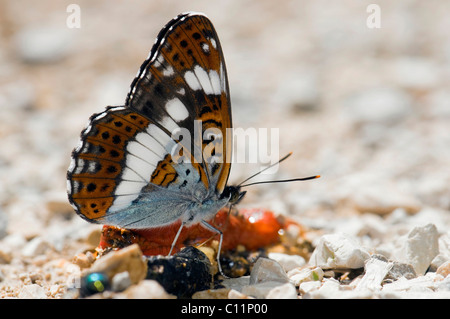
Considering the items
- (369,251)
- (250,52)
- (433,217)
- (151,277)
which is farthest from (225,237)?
(250,52)

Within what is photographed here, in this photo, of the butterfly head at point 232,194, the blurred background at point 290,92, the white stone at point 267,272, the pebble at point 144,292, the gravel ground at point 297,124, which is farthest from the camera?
the blurred background at point 290,92

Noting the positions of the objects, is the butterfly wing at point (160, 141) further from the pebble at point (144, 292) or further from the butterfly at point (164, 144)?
the pebble at point (144, 292)

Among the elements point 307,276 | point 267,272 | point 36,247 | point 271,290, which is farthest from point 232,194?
point 36,247

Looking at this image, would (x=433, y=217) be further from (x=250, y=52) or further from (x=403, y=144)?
(x=250, y=52)

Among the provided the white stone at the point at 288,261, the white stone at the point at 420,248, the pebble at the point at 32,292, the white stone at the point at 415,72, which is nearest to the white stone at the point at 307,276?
the white stone at the point at 288,261

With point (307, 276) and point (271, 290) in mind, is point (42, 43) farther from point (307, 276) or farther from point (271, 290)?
point (271, 290)

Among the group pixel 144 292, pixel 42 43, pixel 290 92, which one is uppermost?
pixel 42 43
